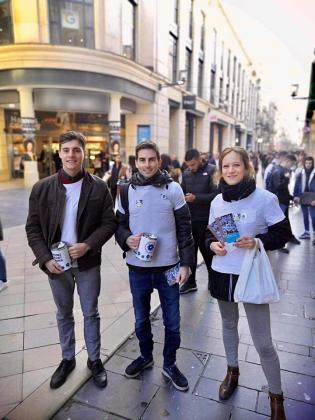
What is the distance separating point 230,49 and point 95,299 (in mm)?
41260

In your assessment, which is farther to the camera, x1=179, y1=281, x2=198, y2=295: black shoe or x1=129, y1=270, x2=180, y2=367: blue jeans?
x1=179, y1=281, x2=198, y2=295: black shoe

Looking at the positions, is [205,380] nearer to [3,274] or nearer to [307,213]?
[3,274]

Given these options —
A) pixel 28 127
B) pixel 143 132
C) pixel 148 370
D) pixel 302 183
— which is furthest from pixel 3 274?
pixel 143 132

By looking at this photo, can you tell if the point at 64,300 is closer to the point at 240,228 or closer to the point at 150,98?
the point at 240,228

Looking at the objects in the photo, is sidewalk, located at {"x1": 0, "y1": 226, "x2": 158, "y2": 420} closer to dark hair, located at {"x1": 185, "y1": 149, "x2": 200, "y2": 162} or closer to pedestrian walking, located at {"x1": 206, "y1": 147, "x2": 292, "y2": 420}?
pedestrian walking, located at {"x1": 206, "y1": 147, "x2": 292, "y2": 420}

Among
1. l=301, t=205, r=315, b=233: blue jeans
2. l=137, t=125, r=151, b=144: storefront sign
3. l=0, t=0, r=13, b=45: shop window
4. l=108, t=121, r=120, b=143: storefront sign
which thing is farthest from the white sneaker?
l=137, t=125, r=151, b=144: storefront sign

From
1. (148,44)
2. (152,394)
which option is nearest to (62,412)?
(152,394)

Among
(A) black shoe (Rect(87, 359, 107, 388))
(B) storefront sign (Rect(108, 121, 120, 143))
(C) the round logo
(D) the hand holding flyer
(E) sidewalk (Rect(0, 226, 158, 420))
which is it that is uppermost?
(B) storefront sign (Rect(108, 121, 120, 143))

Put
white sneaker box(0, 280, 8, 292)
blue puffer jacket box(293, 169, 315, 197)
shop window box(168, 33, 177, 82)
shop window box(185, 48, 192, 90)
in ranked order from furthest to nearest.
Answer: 1. shop window box(185, 48, 192, 90)
2. shop window box(168, 33, 177, 82)
3. blue puffer jacket box(293, 169, 315, 197)
4. white sneaker box(0, 280, 8, 292)

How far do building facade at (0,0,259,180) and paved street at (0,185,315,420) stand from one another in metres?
12.3

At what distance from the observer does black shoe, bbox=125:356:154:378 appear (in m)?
2.81

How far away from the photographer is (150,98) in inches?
736

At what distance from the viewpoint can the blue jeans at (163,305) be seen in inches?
104

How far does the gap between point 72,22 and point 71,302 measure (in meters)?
15.2
